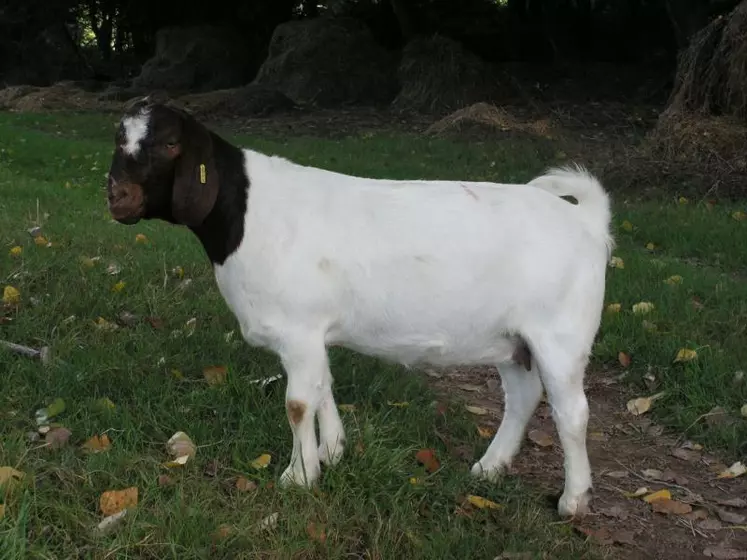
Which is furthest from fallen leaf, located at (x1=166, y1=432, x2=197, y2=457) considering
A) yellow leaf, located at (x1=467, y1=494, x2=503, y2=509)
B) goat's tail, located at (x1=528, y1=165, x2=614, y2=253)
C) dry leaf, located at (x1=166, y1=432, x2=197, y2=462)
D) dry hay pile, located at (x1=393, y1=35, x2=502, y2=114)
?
dry hay pile, located at (x1=393, y1=35, x2=502, y2=114)

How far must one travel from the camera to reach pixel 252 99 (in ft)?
58.0

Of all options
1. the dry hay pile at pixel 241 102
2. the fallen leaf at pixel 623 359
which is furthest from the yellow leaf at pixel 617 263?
the dry hay pile at pixel 241 102

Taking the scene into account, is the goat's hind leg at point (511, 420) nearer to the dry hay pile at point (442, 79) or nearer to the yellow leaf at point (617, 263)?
the yellow leaf at point (617, 263)

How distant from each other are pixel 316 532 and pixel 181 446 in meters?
0.80

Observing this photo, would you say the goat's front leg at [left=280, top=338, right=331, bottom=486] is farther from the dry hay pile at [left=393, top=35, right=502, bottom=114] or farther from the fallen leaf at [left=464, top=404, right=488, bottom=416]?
the dry hay pile at [left=393, top=35, right=502, bottom=114]

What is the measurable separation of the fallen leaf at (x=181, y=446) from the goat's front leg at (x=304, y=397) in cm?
44

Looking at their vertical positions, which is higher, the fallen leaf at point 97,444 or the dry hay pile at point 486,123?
the fallen leaf at point 97,444

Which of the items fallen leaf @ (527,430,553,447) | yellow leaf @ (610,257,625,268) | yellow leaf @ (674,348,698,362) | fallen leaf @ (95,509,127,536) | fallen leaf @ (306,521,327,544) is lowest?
fallen leaf @ (527,430,553,447)

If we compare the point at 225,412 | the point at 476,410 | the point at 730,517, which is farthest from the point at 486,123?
the point at 730,517

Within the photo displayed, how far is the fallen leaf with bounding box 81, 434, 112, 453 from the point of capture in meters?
3.46

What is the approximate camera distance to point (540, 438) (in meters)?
4.33

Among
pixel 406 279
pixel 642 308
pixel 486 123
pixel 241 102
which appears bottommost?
pixel 241 102

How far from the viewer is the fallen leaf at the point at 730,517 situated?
3.64 meters

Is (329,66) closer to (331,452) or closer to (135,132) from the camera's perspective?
(331,452)
